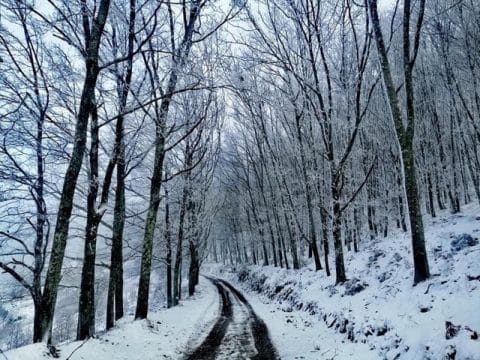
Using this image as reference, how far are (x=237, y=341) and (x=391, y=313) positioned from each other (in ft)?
14.1

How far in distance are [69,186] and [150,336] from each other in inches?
210

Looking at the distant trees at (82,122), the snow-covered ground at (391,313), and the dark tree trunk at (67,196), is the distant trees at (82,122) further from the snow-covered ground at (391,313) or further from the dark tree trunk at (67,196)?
the snow-covered ground at (391,313)

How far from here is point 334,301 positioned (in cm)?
1088

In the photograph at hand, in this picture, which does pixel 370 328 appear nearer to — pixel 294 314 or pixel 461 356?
pixel 461 356

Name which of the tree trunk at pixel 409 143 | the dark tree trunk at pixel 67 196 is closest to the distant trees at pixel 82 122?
the dark tree trunk at pixel 67 196

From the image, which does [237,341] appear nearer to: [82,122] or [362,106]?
Result: [82,122]

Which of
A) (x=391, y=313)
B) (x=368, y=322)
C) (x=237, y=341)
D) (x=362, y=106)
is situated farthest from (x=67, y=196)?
(x=362, y=106)

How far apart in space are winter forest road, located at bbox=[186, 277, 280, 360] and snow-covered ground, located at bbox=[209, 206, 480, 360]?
404 mm

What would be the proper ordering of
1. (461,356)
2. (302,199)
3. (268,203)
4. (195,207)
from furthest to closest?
(268,203)
(302,199)
(195,207)
(461,356)

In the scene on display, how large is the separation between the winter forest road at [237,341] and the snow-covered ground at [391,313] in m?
0.40

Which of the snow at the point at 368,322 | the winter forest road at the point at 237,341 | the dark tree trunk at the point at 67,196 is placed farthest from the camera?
the winter forest road at the point at 237,341

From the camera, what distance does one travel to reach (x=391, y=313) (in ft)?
23.0

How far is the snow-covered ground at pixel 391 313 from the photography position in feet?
16.4

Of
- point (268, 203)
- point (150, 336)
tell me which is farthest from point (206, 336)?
point (268, 203)
